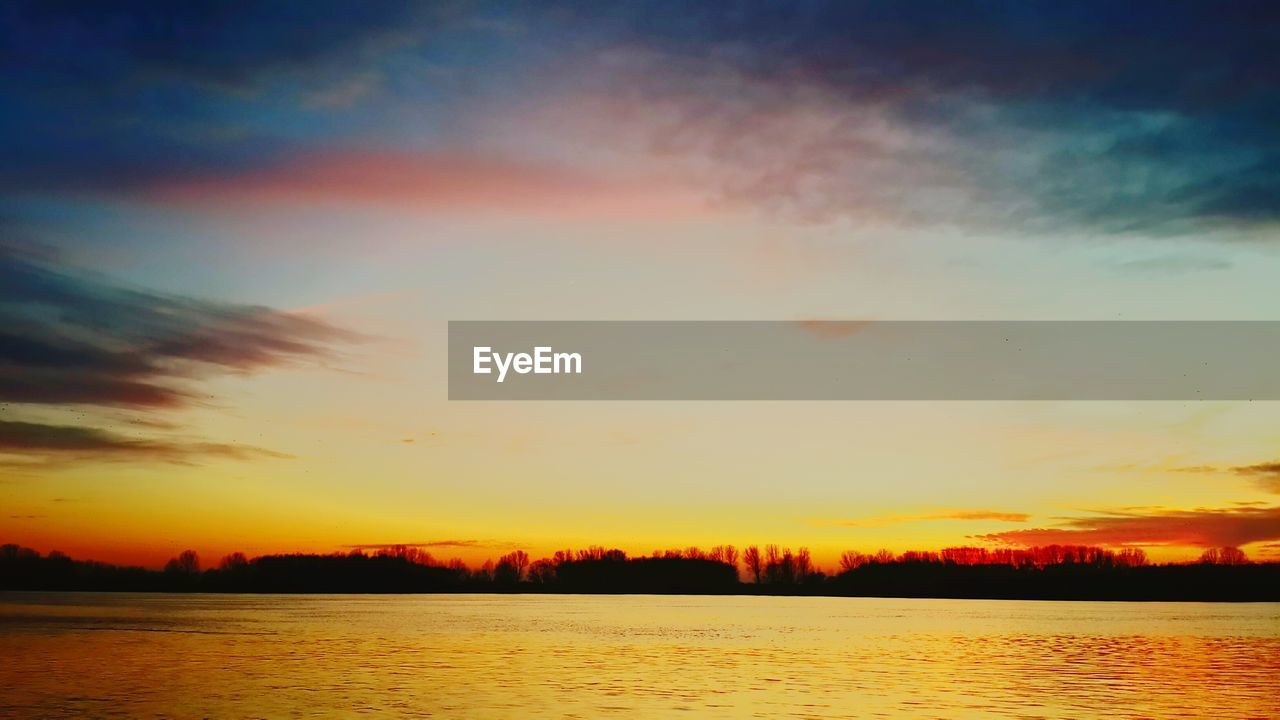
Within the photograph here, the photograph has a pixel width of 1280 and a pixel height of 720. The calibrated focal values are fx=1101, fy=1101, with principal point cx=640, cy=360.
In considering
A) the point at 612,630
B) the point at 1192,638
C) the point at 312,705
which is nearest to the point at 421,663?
the point at 312,705

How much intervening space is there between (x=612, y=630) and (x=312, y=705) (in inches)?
2880

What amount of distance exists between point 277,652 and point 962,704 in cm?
5035

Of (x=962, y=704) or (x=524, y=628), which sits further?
(x=524, y=628)

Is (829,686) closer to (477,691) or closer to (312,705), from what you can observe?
(477,691)

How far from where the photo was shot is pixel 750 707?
4622 centimetres

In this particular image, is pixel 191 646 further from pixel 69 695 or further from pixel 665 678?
pixel 665 678

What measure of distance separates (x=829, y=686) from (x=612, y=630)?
64560mm

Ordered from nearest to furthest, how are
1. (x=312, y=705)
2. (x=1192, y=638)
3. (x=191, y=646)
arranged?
1. (x=312, y=705)
2. (x=191, y=646)
3. (x=1192, y=638)

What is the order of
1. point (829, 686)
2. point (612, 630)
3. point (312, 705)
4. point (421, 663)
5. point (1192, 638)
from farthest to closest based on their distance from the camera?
point (612, 630)
point (1192, 638)
point (421, 663)
point (829, 686)
point (312, 705)

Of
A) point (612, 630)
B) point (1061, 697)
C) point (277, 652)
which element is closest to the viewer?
point (1061, 697)

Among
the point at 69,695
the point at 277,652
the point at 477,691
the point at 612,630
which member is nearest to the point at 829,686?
the point at 477,691

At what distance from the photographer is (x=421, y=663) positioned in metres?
68.4

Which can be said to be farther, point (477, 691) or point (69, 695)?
point (477, 691)

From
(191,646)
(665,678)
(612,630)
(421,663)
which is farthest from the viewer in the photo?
A: (612,630)
